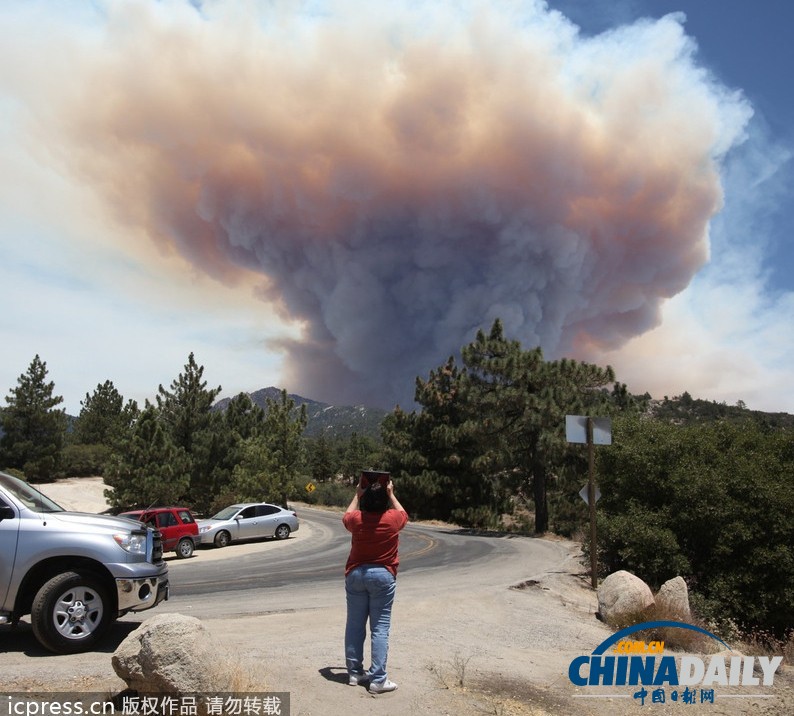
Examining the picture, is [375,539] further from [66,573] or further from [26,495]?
[26,495]

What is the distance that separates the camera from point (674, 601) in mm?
10734

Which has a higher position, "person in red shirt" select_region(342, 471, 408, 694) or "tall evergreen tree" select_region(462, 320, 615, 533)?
"tall evergreen tree" select_region(462, 320, 615, 533)

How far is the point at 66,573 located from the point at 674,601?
9.79 meters

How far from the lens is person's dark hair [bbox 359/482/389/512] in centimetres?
560

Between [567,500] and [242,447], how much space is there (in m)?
21.3

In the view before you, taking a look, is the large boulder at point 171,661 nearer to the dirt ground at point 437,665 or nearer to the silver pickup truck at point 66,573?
the dirt ground at point 437,665

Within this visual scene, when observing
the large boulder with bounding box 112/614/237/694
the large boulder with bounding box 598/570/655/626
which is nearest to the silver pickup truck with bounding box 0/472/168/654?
the large boulder with bounding box 112/614/237/694

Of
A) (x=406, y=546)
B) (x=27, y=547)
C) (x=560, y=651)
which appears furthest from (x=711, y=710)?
(x=406, y=546)

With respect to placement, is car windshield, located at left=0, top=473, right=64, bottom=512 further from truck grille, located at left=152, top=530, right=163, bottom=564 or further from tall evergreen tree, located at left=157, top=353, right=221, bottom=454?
tall evergreen tree, located at left=157, top=353, right=221, bottom=454

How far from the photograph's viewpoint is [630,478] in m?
17.5

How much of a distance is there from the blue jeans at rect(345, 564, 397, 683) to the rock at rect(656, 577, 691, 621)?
23.3 ft

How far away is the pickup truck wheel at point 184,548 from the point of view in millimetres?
20891

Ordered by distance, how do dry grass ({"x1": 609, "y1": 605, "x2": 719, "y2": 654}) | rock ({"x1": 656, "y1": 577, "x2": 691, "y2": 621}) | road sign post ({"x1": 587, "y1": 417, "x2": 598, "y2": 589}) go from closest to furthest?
1. dry grass ({"x1": 609, "y1": 605, "x2": 719, "y2": 654})
2. rock ({"x1": 656, "y1": 577, "x2": 691, "y2": 621})
3. road sign post ({"x1": 587, "y1": 417, "x2": 598, "y2": 589})

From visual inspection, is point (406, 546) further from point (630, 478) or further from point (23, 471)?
point (23, 471)
